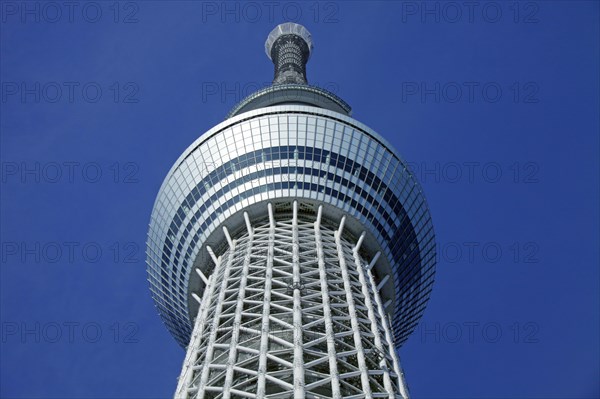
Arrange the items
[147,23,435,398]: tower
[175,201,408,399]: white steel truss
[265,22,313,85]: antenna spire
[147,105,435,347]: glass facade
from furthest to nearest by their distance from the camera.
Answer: [265,22,313,85]: antenna spire → [147,105,435,347]: glass facade → [147,23,435,398]: tower → [175,201,408,399]: white steel truss

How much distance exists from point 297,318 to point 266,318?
228cm

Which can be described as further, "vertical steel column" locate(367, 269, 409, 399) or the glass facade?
the glass facade

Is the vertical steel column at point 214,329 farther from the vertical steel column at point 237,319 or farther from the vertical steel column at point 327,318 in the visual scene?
the vertical steel column at point 327,318

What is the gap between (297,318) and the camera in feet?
189

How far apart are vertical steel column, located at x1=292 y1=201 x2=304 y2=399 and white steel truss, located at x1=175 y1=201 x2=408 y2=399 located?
0.26 feet

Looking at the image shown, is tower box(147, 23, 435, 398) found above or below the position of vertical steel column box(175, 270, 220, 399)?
above

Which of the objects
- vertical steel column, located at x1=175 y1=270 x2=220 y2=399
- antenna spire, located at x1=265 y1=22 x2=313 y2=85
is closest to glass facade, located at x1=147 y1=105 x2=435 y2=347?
vertical steel column, located at x1=175 y1=270 x2=220 y2=399

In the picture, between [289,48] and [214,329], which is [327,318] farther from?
[289,48]

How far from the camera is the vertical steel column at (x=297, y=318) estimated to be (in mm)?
48625

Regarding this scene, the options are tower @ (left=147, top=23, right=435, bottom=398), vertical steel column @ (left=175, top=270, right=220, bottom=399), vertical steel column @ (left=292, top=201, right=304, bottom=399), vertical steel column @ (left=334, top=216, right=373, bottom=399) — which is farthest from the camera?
tower @ (left=147, top=23, right=435, bottom=398)

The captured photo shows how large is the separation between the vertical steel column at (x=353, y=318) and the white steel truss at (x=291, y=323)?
0.08m

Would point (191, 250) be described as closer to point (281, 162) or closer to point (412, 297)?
point (281, 162)

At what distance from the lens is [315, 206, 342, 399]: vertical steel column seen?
49.7m

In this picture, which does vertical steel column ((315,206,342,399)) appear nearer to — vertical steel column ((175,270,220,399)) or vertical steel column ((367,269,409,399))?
vertical steel column ((367,269,409,399))
